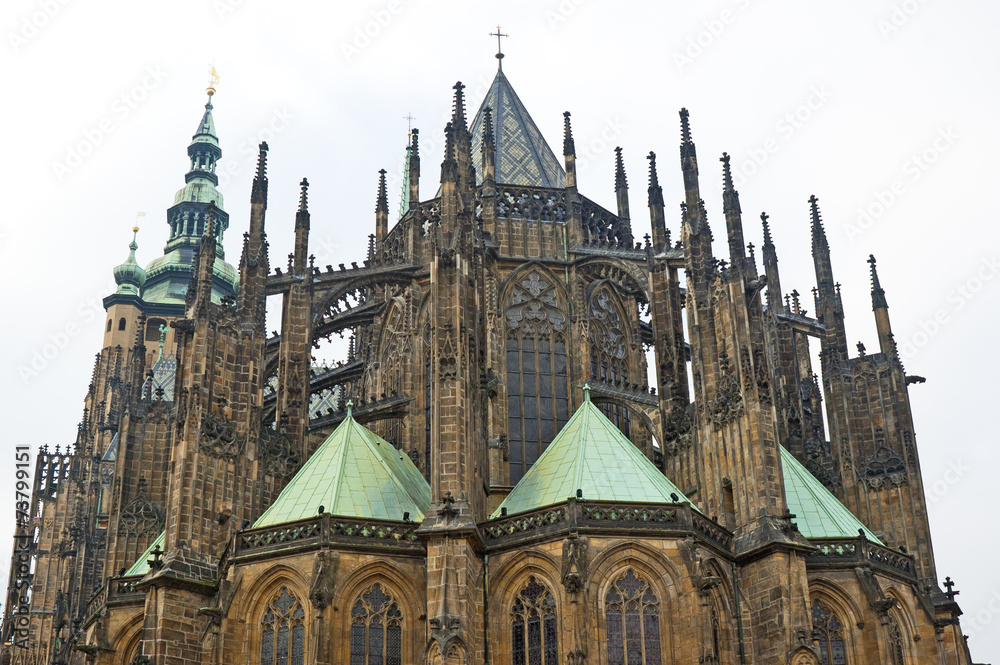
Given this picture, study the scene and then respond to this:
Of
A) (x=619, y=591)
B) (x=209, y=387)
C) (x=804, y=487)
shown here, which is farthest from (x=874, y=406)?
(x=209, y=387)

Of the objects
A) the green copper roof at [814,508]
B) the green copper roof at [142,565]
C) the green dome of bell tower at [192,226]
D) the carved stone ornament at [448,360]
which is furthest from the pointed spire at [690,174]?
the green dome of bell tower at [192,226]

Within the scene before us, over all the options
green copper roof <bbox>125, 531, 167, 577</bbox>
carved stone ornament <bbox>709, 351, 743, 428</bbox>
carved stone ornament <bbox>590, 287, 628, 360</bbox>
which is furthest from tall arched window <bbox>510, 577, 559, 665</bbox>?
carved stone ornament <bbox>590, 287, 628, 360</bbox>

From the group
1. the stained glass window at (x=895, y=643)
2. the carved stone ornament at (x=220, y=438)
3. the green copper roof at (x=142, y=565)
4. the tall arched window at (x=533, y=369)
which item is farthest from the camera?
the tall arched window at (x=533, y=369)

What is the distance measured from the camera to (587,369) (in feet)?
139

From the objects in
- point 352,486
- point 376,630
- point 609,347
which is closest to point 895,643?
point 376,630

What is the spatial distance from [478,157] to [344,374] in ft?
34.7

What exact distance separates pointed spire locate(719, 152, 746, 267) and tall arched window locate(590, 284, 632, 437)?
6980mm

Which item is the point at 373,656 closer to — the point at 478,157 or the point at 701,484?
the point at 701,484

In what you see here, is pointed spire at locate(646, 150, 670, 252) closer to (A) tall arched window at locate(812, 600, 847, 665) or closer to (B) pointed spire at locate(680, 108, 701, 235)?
(B) pointed spire at locate(680, 108, 701, 235)

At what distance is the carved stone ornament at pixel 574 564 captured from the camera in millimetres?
31094

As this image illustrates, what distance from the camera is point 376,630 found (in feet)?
104

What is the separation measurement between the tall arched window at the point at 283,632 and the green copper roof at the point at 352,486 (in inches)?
90.3

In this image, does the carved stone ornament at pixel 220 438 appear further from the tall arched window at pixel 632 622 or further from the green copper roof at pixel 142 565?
the tall arched window at pixel 632 622

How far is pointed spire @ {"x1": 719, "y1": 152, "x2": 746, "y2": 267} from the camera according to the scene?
37500 mm
